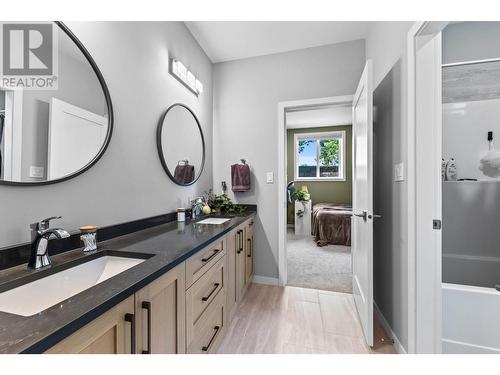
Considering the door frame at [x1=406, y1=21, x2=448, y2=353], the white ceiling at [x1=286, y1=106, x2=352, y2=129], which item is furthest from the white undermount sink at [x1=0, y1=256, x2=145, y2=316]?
the white ceiling at [x1=286, y1=106, x2=352, y2=129]

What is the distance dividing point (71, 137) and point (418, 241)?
1.99 metres

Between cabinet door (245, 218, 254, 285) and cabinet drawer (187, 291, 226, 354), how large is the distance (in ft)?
2.23

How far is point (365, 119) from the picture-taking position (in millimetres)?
1567

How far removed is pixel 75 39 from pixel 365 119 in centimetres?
182

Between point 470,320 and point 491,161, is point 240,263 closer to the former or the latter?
point 470,320

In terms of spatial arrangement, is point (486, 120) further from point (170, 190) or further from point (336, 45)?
point (170, 190)

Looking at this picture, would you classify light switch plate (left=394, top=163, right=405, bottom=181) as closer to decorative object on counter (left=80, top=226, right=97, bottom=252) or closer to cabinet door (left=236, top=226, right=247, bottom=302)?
cabinet door (left=236, top=226, right=247, bottom=302)

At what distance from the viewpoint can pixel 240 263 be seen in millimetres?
1977

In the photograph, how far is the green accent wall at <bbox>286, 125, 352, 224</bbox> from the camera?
5.36m

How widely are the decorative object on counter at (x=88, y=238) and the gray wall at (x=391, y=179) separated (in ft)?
5.87

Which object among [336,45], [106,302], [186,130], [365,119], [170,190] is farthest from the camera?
[336,45]

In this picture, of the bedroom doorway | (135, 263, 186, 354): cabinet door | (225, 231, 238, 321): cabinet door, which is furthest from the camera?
the bedroom doorway

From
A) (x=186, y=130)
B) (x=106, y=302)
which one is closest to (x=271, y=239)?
(x=186, y=130)

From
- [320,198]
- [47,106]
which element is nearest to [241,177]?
[47,106]
